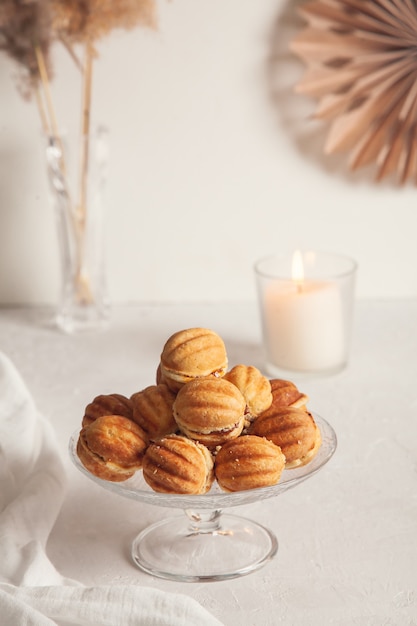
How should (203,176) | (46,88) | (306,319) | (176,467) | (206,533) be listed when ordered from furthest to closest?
1. (203,176)
2. (46,88)
3. (306,319)
4. (206,533)
5. (176,467)

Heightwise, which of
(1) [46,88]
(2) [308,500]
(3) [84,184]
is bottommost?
(2) [308,500]

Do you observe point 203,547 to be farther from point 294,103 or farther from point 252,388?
point 294,103

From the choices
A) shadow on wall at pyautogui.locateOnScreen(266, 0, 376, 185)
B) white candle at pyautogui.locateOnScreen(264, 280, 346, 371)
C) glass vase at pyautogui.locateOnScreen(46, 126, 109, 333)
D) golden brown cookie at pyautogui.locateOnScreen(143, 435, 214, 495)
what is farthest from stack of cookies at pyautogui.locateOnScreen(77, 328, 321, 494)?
shadow on wall at pyautogui.locateOnScreen(266, 0, 376, 185)

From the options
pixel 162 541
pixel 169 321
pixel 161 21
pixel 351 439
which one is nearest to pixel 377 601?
pixel 162 541

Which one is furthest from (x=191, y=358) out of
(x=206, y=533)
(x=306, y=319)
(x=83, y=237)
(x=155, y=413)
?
(x=83, y=237)

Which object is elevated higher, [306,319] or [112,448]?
[112,448]

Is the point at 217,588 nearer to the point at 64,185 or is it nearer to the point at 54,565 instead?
the point at 54,565
